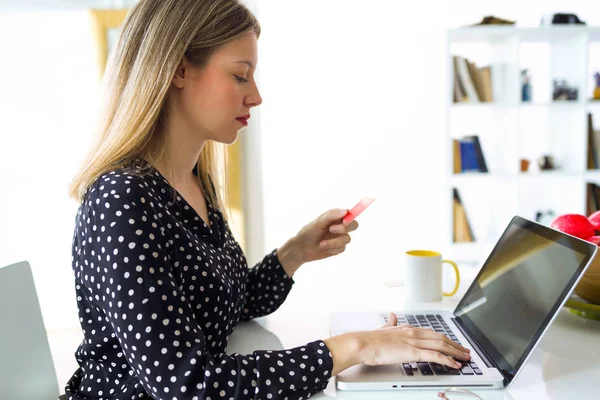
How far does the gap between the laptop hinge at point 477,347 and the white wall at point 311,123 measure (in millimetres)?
2170

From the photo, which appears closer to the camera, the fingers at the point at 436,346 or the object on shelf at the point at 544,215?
the fingers at the point at 436,346

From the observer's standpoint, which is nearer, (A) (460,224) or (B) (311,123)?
(A) (460,224)

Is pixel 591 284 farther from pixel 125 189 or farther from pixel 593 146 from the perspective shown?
pixel 593 146

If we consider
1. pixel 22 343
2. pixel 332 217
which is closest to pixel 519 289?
pixel 332 217

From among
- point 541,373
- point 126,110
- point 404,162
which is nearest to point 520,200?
point 404,162

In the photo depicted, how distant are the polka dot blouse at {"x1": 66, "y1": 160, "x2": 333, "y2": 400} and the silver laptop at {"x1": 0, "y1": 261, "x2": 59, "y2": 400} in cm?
7

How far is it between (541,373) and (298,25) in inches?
108

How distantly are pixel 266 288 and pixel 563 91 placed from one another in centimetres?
246

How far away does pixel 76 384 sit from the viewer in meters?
1.02

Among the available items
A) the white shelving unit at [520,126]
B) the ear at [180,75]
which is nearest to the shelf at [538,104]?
the white shelving unit at [520,126]

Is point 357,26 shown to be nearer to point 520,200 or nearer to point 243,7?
point 520,200

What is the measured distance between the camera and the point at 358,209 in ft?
3.75

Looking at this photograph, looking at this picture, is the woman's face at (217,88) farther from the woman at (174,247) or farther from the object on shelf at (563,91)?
the object on shelf at (563,91)

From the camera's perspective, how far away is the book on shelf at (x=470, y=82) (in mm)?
3061
